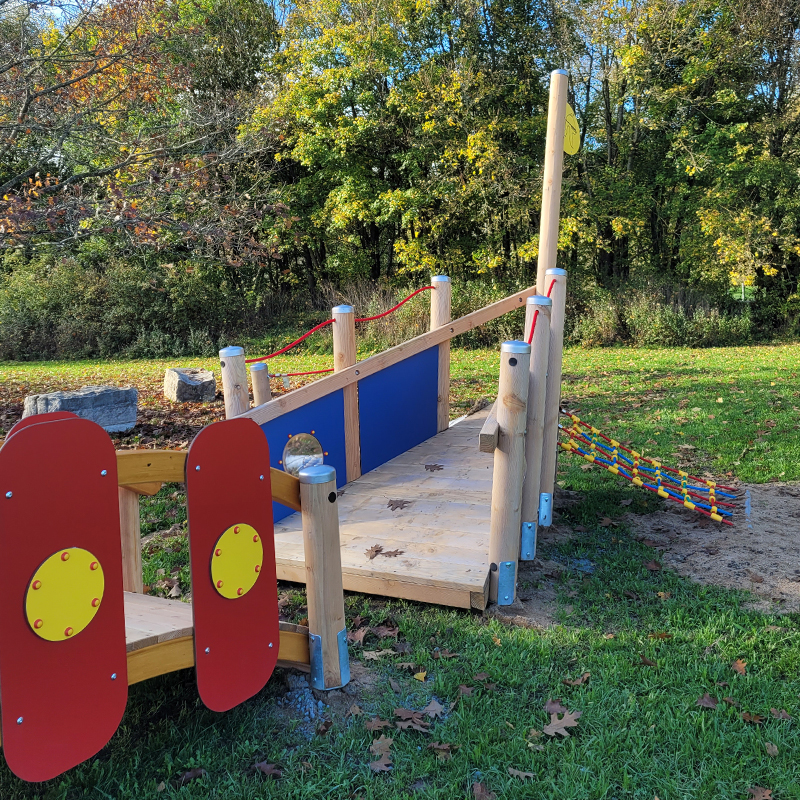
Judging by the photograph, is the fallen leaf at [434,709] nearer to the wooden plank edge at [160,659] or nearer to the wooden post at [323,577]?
the wooden post at [323,577]

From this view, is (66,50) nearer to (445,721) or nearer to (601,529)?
(601,529)

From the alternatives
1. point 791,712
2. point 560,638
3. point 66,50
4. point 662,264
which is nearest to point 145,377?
point 66,50

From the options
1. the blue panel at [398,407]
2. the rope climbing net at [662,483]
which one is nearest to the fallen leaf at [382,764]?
the rope climbing net at [662,483]

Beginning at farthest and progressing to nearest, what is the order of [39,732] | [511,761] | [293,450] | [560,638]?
[293,450] → [560,638] → [511,761] → [39,732]

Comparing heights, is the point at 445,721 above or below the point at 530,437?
below

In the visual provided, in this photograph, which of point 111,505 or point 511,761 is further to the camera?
point 511,761

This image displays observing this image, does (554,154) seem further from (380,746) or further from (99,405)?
(99,405)

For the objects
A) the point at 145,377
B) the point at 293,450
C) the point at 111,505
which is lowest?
the point at 145,377

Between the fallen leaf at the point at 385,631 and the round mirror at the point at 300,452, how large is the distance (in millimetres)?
1294

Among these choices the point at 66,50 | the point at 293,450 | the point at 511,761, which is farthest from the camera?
the point at 66,50

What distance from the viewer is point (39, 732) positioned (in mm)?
2014

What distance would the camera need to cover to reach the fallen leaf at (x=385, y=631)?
3.46m

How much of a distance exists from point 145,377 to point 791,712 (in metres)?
12.3

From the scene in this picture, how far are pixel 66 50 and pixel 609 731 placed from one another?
9.23 meters
